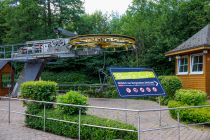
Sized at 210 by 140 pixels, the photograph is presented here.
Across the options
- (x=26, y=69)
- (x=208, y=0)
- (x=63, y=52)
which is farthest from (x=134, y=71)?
(x=208, y=0)

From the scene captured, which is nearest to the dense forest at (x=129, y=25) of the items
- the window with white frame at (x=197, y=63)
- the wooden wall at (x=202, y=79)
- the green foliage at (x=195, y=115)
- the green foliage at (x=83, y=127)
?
the window with white frame at (x=197, y=63)

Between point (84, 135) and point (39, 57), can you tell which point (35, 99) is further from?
point (39, 57)

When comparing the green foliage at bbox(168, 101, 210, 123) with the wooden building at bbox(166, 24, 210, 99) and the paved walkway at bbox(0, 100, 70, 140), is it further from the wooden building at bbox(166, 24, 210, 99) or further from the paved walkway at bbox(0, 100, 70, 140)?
the wooden building at bbox(166, 24, 210, 99)

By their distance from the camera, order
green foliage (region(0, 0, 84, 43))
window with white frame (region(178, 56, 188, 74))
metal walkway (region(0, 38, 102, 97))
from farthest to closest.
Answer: green foliage (region(0, 0, 84, 43)), metal walkway (region(0, 38, 102, 97)), window with white frame (region(178, 56, 188, 74))

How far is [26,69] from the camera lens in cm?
2623

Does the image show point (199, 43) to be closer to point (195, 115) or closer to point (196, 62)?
point (196, 62)

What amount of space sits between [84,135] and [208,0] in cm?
2899

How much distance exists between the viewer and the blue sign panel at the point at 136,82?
1101 centimetres

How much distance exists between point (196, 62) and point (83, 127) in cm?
1244

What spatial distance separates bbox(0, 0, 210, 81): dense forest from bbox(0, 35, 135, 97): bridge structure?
8.52 metres

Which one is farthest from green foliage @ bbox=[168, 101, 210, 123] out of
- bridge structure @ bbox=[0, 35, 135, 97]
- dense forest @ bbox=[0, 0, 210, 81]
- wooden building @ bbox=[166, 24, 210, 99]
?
dense forest @ bbox=[0, 0, 210, 81]

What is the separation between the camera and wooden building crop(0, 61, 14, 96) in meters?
27.0

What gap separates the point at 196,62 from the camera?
2042 cm

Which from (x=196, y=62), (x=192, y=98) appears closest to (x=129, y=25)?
(x=196, y=62)
